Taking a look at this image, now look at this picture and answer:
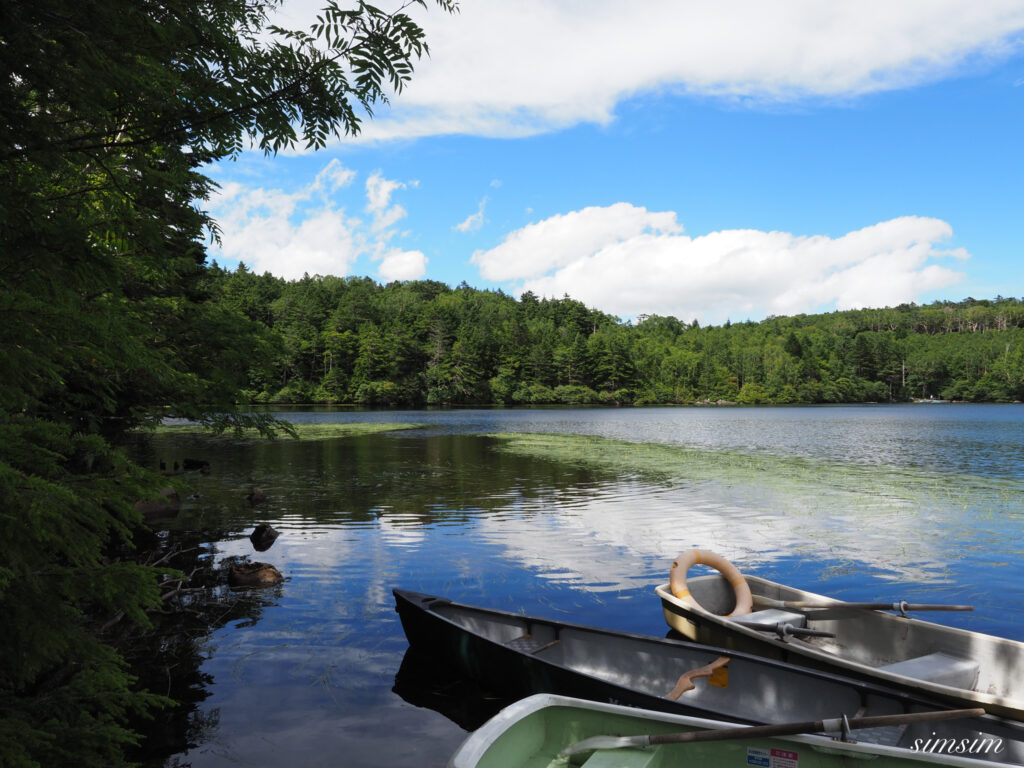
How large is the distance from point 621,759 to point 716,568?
6938 mm

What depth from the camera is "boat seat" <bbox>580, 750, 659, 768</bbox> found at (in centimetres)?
543

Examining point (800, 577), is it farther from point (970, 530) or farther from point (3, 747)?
point (3, 747)

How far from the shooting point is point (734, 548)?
18.5 metres

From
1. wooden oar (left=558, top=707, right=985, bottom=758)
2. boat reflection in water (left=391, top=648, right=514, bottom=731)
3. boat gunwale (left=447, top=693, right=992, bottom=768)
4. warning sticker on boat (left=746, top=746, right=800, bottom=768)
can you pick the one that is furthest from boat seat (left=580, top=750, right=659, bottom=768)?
boat reflection in water (left=391, top=648, right=514, bottom=731)

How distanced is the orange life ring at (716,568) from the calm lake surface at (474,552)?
1.33 m

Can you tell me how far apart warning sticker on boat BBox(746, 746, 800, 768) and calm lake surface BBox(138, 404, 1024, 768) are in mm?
4121

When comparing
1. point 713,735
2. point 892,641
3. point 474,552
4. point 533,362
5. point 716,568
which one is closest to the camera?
point 713,735

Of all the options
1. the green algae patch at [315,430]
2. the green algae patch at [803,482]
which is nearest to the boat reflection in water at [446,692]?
the green algae patch at [803,482]

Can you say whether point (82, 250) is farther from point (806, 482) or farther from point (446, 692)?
point (806, 482)

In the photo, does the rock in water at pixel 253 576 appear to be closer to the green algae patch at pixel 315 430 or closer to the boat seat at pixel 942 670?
the boat seat at pixel 942 670

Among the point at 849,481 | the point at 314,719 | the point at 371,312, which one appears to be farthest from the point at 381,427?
the point at 371,312

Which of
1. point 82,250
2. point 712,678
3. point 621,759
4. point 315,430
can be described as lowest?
point 712,678

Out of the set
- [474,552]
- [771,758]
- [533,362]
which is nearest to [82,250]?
[771,758]

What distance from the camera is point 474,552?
58.0 ft
